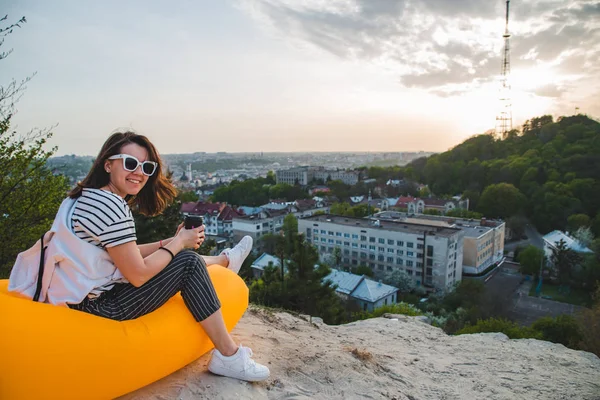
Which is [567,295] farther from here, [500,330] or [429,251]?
[500,330]

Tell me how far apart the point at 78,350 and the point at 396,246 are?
28.7 metres

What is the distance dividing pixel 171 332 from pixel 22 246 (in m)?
5.62

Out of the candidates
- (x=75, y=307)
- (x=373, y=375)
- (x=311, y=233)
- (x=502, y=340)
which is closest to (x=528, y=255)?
(x=311, y=233)

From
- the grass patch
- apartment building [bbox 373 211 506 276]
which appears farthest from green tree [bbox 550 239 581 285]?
apartment building [bbox 373 211 506 276]

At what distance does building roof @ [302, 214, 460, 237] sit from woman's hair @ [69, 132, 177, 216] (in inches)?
1071

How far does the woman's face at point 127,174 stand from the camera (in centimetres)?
257

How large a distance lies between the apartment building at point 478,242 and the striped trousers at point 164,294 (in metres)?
31.5

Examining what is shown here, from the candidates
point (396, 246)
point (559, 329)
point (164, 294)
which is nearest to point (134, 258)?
point (164, 294)

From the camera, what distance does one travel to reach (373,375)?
3.49m

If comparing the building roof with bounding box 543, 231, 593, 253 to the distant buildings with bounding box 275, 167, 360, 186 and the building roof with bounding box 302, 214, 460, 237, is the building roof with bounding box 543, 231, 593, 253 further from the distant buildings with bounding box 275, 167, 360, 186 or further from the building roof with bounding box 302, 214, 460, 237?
the distant buildings with bounding box 275, 167, 360, 186

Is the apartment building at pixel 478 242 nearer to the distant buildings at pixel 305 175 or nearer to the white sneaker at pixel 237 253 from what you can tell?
the white sneaker at pixel 237 253

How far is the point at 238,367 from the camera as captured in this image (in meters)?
2.77

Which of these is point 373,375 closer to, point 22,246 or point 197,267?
point 197,267

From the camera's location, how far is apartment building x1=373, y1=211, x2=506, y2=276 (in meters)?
31.4
